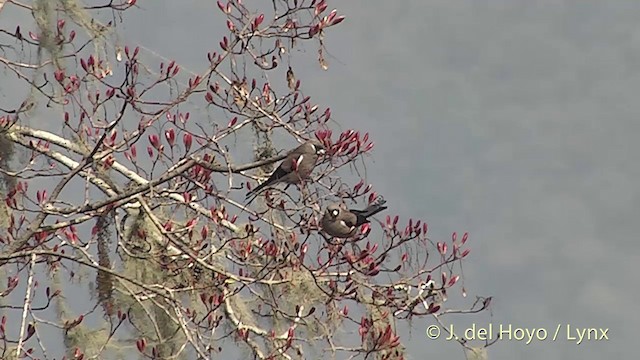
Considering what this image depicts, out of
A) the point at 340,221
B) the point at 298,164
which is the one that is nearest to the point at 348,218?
the point at 340,221

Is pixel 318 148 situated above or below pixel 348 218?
above

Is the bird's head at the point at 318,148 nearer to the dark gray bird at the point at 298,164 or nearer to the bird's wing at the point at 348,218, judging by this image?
the dark gray bird at the point at 298,164

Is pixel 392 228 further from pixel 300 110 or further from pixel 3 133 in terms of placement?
pixel 3 133

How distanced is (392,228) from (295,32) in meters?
0.84

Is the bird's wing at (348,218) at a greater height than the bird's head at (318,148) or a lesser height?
lesser

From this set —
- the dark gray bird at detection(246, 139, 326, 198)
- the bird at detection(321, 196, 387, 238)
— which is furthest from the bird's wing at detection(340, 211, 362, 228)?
the dark gray bird at detection(246, 139, 326, 198)

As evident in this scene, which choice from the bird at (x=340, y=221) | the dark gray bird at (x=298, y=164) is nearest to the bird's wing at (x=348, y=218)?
the bird at (x=340, y=221)

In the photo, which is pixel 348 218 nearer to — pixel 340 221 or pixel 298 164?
pixel 340 221

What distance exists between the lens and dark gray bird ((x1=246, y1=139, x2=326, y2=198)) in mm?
3789

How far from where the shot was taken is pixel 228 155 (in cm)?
380

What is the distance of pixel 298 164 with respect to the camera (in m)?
3.78

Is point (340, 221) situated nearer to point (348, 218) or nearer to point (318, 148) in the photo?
point (348, 218)

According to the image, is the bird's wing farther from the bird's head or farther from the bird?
the bird's head

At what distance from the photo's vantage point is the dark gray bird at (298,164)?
379cm
